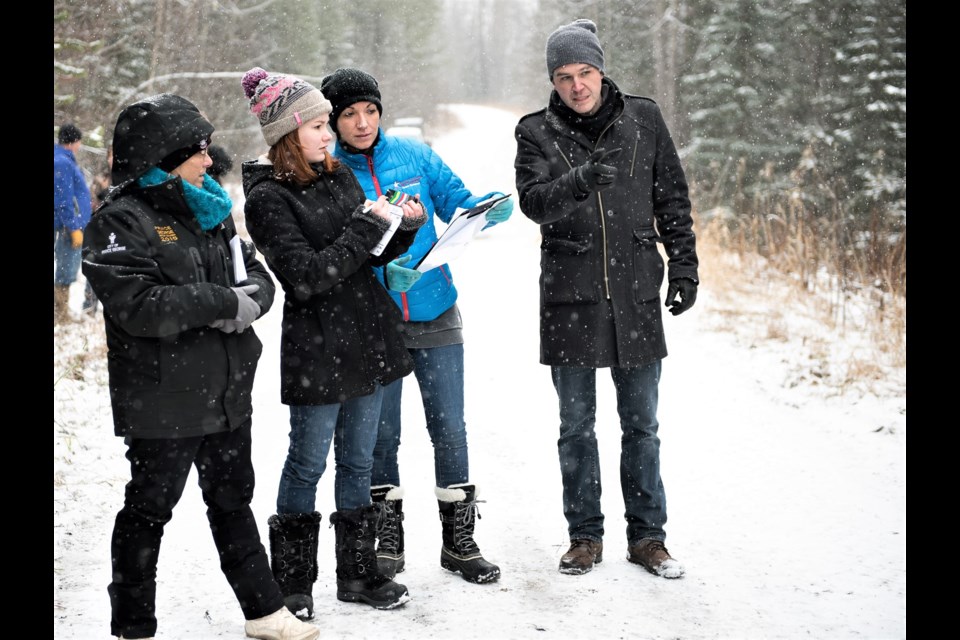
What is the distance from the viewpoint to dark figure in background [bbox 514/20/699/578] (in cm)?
418

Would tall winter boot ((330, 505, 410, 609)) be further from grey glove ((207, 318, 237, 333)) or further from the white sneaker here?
grey glove ((207, 318, 237, 333))

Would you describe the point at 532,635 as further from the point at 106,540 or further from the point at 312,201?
the point at 106,540

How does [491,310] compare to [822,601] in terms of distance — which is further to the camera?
[491,310]

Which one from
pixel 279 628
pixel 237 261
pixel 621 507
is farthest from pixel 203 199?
pixel 621 507

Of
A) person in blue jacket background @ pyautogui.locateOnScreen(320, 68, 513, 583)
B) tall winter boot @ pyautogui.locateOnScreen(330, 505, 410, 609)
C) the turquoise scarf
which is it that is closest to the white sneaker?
tall winter boot @ pyautogui.locateOnScreen(330, 505, 410, 609)

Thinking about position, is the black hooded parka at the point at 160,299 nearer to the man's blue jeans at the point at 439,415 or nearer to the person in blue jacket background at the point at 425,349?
the person in blue jacket background at the point at 425,349

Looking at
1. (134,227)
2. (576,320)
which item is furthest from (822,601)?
(134,227)

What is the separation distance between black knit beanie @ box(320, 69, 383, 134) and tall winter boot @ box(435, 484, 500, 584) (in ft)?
5.90

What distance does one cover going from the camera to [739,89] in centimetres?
1936

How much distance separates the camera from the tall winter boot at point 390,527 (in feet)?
13.5

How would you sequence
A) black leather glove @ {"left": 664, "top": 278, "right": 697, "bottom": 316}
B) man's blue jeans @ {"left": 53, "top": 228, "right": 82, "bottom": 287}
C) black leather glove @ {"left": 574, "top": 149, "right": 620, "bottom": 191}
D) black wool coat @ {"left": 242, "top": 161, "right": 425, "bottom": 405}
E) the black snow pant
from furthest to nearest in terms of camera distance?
1. man's blue jeans @ {"left": 53, "top": 228, "right": 82, "bottom": 287}
2. black leather glove @ {"left": 664, "top": 278, "right": 697, "bottom": 316}
3. black leather glove @ {"left": 574, "top": 149, "right": 620, "bottom": 191}
4. black wool coat @ {"left": 242, "top": 161, "right": 425, "bottom": 405}
5. the black snow pant
